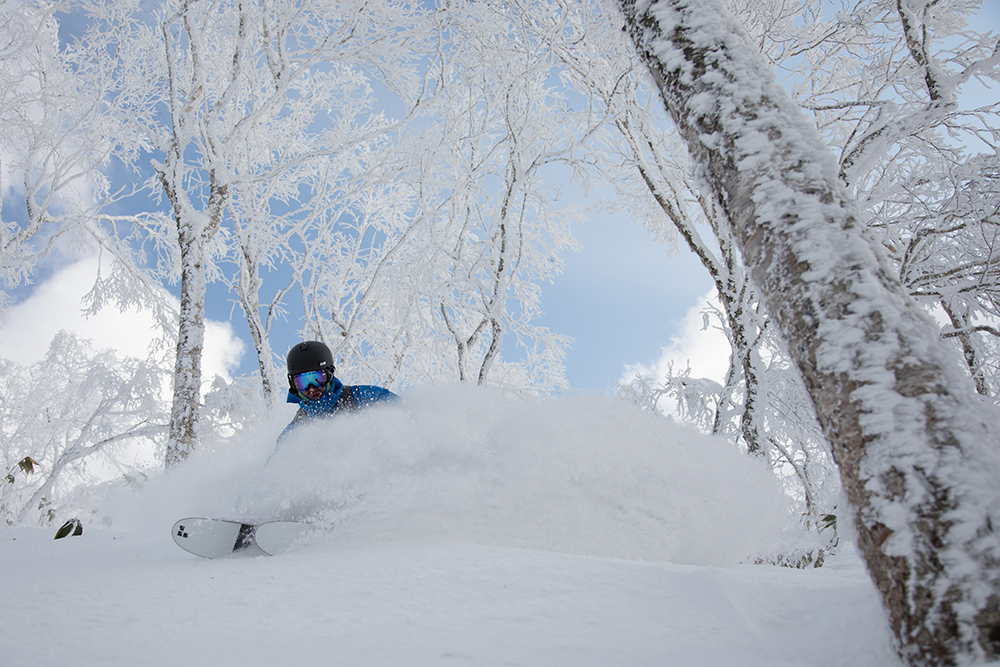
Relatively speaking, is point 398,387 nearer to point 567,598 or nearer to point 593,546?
point 593,546

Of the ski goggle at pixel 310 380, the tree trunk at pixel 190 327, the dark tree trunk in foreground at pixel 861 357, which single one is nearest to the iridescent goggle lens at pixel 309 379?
the ski goggle at pixel 310 380

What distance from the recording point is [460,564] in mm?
2057

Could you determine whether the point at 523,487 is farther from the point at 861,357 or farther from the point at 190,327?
the point at 190,327

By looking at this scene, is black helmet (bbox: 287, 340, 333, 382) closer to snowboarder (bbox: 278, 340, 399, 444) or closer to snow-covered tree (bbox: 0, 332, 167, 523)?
snowboarder (bbox: 278, 340, 399, 444)

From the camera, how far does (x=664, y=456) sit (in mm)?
3209

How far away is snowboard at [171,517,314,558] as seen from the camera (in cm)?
274

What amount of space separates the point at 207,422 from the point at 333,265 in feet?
14.9

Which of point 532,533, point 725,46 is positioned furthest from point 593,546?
point 725,46

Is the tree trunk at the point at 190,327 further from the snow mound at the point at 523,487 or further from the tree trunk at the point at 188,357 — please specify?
the snow mound at the point at 523,487

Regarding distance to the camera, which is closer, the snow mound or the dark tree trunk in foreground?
the dark tree trunk in foreground

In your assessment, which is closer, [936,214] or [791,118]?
[791,118]

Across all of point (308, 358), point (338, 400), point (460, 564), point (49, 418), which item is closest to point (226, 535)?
point (338, 400)

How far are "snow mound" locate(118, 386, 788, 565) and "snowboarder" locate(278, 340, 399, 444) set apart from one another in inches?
18.0

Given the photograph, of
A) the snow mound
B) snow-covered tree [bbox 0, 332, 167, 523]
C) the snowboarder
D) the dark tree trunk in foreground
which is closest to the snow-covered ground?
the snow mound
